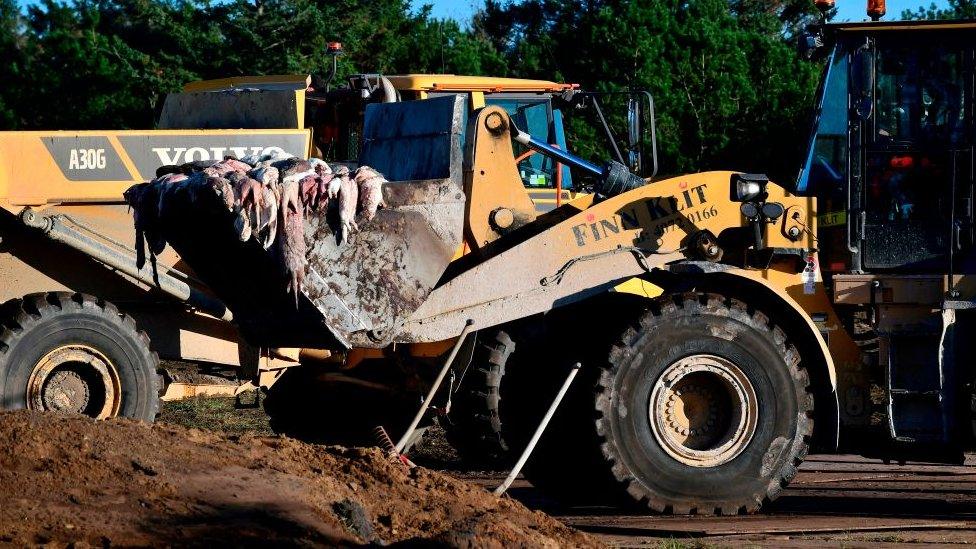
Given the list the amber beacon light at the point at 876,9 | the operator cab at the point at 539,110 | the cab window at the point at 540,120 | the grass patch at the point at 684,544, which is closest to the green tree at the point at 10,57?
the operator cab at the point at 539,110

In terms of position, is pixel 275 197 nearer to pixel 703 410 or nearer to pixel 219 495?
pixel 219 495

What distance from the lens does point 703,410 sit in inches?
355

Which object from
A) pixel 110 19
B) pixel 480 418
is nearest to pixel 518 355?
pixel 480 418

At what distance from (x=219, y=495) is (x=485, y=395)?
257 centimetres

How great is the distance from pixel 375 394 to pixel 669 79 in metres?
19.4

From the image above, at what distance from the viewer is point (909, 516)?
9062 mm

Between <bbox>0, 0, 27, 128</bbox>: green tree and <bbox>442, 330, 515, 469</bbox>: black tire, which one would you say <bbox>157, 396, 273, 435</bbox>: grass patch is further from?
<bbox>0, 0, 27, 128</bbox>: green tree

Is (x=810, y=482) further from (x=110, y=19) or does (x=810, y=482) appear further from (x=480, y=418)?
(x=110, y=19)

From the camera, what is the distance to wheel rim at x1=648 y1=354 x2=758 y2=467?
880 cm

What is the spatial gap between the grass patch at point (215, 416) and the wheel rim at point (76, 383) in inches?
74.6

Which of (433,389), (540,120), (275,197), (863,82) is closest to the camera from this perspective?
(275,197)

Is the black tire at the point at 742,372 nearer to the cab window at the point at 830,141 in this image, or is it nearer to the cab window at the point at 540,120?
the cab window at the point at 830,141

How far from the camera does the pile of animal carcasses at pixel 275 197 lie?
810cm

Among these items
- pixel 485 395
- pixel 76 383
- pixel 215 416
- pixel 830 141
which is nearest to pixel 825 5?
pixel 830 141
